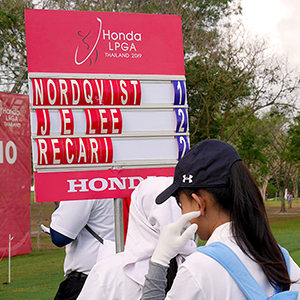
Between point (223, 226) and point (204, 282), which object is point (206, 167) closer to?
point (223, 226)

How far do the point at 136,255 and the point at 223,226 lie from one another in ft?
2.11

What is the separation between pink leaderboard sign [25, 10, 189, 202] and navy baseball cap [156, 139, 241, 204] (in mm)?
1658

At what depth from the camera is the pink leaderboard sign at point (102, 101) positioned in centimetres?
302

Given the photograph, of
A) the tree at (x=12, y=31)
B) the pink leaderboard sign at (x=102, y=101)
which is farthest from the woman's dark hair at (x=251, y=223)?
the tree at (x=12, y=31)

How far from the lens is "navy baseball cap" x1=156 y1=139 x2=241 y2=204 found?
139 centimetres

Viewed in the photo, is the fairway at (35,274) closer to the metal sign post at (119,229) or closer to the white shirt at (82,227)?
the white shirt at (82,227)

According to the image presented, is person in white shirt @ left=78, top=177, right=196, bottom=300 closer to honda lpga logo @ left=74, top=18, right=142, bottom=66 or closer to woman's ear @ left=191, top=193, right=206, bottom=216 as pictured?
woman's ear @ left=191, top=193, right=206, bottom=216

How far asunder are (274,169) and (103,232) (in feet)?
111

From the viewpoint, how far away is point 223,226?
139 cm

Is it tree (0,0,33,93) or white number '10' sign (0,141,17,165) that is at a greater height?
tree (0,0,33,93)

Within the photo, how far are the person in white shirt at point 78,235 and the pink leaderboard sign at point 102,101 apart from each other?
0.50 feet

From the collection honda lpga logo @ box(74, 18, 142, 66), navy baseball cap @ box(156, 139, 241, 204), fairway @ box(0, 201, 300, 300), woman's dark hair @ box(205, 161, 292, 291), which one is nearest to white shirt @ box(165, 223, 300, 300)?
woman's dark hair @ box(205, 161, 292, 291)

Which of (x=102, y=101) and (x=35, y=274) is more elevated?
(x=102, y=101)

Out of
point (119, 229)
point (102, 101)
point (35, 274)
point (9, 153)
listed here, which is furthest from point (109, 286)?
point (9, 153)
